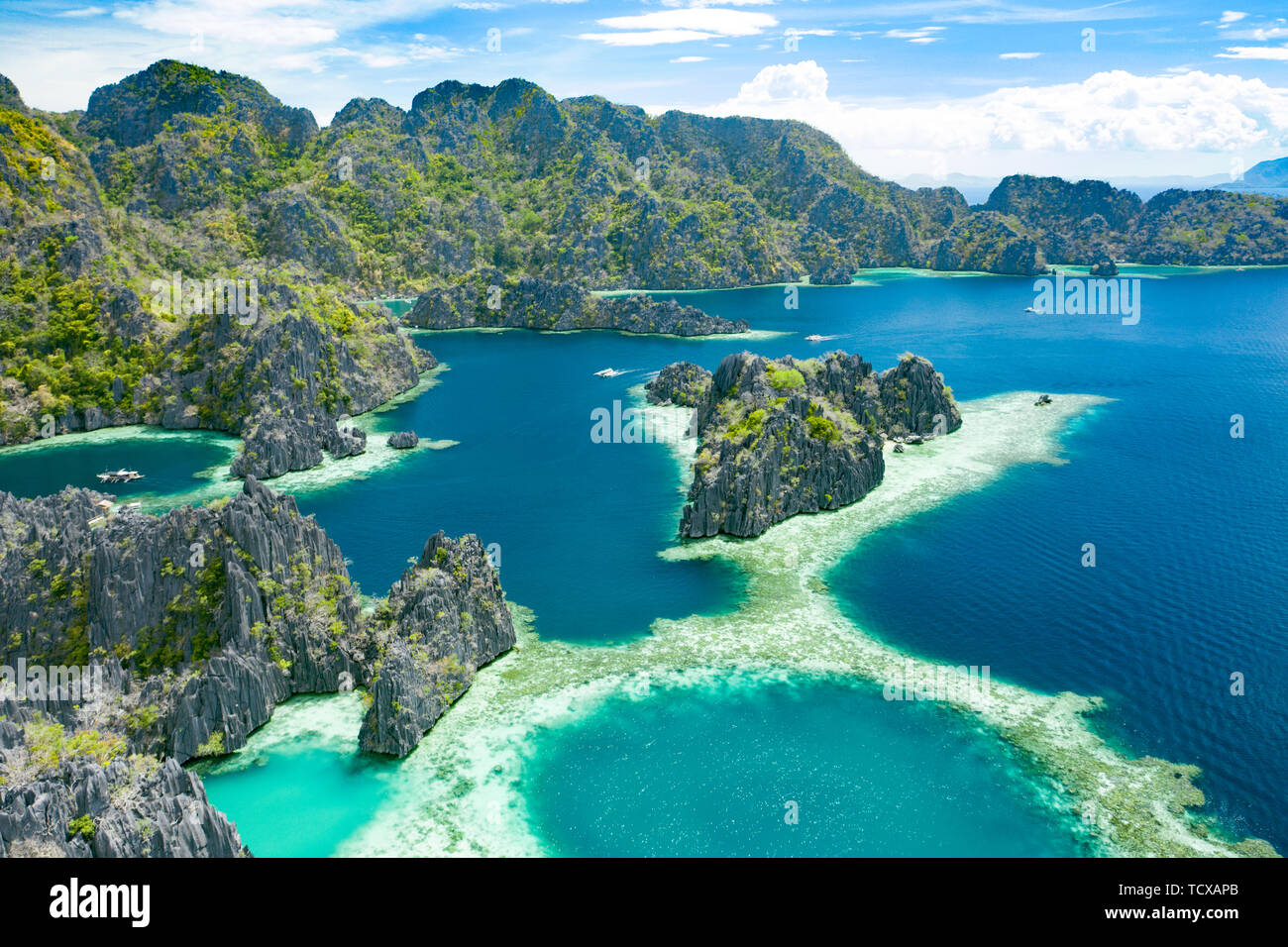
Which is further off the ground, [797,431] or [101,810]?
[797,431]

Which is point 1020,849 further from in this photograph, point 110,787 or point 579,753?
point 110,787

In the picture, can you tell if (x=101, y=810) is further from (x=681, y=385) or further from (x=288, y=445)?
(x=681, y=385)

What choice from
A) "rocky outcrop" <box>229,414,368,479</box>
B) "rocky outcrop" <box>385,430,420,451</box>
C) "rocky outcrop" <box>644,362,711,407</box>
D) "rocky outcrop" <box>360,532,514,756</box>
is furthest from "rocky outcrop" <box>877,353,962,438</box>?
A: "rocky outcrop" <box>229,414,368,479</box>

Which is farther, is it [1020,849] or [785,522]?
[785,522]

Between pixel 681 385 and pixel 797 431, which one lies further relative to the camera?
pixel 681 385

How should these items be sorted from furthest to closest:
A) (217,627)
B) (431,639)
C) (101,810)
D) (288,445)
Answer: (288,445)
(431,639)
(217,627)
(101,810)

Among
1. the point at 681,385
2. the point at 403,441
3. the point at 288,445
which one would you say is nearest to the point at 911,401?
the point at 681,385

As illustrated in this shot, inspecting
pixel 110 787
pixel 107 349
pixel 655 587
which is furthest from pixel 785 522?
pixel 107 349
